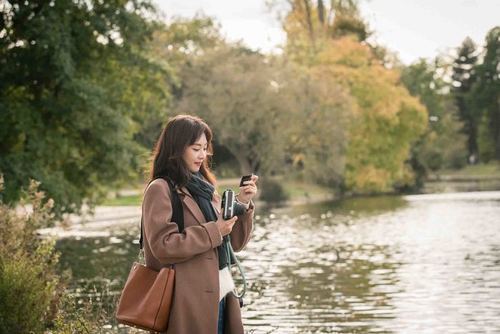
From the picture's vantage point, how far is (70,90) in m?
26.6

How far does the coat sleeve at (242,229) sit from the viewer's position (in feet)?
19.7

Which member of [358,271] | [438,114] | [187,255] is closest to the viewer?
[187,255]

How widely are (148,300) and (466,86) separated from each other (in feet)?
390

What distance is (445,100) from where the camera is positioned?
391 ft

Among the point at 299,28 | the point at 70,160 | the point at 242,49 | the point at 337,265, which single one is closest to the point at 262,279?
the point at 337,265

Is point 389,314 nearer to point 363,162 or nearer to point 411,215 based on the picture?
point 411,215

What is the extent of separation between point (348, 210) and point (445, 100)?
7277cm

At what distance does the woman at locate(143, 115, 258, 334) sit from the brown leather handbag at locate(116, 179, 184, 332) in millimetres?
43

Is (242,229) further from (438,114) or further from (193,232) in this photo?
(438,114)

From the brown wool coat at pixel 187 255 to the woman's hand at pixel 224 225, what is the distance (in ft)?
0.10

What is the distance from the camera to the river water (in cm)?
1520

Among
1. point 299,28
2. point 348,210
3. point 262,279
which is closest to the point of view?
point 262,279

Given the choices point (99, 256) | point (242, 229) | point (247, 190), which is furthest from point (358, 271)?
point (247, 190)

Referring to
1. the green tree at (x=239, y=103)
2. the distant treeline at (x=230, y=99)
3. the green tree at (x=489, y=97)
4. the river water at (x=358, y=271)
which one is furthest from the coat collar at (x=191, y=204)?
the green tree at (x=489, y=97)
